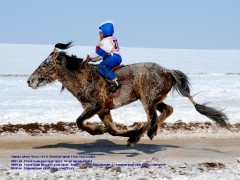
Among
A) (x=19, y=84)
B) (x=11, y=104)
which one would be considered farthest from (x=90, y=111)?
(x=19, y=84)

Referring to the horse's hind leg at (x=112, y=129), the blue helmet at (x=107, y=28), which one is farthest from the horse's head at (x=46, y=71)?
the horse's hind leg at (x=112, y=129)

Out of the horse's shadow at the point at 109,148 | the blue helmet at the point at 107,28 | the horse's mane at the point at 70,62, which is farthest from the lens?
the horse's shadow at the point at 109,148

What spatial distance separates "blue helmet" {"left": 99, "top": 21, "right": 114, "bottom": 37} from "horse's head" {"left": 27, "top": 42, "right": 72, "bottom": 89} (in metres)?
0.76

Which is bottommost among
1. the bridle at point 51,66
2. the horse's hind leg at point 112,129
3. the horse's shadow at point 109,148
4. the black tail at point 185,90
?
the horse's shadow at point 109,148

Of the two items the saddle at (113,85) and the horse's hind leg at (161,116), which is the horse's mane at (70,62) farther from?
the horse's hind leg at (161,116)

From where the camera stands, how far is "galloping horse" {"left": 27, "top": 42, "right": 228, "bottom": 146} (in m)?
8.29

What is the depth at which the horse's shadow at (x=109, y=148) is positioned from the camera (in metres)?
8.76

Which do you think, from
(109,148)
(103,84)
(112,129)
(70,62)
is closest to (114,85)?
(103,84)

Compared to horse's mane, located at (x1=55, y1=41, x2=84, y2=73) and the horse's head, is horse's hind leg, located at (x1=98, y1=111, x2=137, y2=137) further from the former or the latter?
the horse's head

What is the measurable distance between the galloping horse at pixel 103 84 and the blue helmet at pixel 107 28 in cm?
77

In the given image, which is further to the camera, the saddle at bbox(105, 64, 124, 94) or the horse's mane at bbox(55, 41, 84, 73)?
the horse's mane at bbox(55, 41, 84, 73)

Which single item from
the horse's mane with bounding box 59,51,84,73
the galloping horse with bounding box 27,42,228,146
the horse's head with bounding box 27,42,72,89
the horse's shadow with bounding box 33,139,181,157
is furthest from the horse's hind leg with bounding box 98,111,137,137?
the horse's head with bounding box 27,42,72,89

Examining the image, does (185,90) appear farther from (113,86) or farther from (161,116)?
(113,86)

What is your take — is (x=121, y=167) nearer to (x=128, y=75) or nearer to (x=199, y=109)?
(x=128, y=75)
